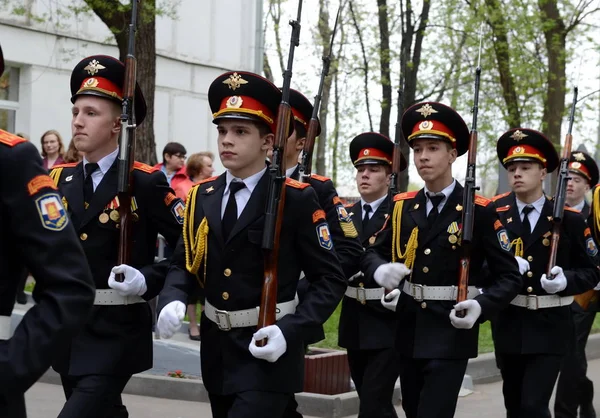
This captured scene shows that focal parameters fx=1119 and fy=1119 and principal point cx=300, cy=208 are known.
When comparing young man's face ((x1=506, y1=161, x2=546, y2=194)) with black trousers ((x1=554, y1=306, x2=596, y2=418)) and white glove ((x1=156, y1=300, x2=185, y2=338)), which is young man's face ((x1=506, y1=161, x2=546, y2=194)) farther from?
white glove ((x1=156, y1=300, x2=185, y2=338))

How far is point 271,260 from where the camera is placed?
478cm

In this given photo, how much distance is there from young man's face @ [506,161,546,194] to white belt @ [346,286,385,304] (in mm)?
1146

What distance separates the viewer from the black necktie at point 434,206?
20.2 feet

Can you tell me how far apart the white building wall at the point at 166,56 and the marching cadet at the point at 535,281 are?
9389mm

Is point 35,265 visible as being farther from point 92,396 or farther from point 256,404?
point 92,396

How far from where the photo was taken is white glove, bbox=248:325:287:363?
4.59 m

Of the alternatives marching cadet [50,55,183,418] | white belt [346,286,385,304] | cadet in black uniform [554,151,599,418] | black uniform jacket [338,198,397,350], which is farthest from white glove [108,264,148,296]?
cadet in black uniform [554,151,599,418]

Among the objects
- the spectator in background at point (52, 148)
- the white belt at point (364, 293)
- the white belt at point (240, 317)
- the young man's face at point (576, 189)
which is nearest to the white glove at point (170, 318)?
the white belt at point (240, 317)

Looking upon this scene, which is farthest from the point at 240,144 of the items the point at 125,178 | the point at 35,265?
the point at 35,265

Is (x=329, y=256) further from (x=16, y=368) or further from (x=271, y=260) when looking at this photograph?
(x=16, y=368)

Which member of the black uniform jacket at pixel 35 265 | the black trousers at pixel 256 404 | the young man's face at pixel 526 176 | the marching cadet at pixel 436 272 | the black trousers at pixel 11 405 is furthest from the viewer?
the young man's face at pixel 526 176

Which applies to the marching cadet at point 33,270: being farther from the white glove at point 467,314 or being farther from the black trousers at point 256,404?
the white glove at point 467,314

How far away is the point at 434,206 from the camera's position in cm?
620

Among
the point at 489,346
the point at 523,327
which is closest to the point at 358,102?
the point at 489,346
